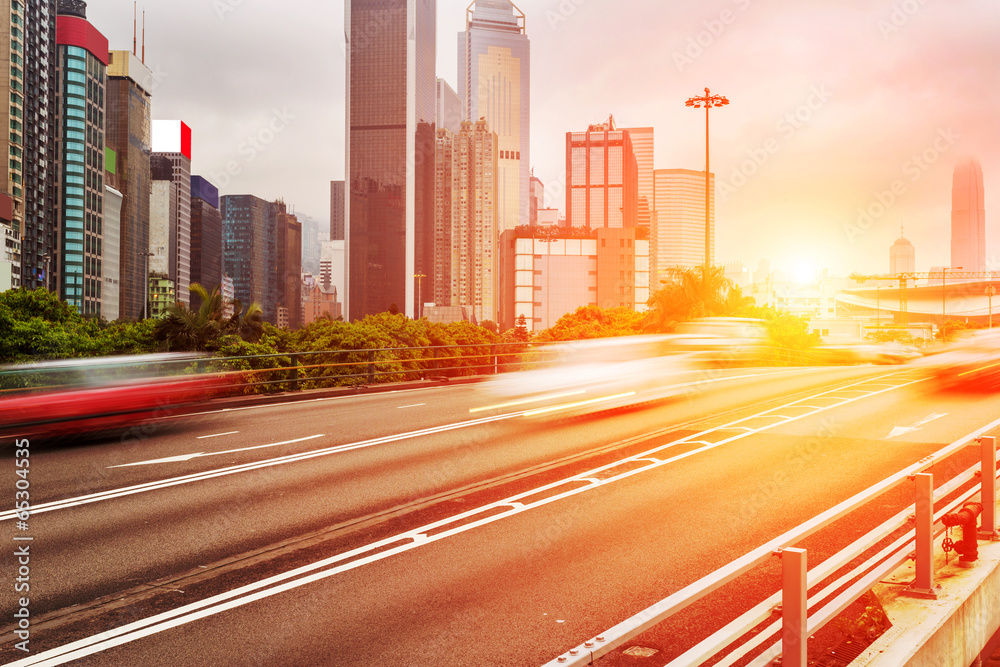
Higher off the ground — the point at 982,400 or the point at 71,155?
the point at 71,155

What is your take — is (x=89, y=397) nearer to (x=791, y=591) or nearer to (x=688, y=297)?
(x=791, y=591)

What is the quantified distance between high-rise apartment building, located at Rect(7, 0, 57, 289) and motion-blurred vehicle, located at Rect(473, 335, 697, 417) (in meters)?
125

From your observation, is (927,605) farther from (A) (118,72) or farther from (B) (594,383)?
(A) (118,72)

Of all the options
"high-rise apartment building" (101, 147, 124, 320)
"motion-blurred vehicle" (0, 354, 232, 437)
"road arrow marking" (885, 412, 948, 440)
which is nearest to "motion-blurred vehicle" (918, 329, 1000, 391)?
"road arrow marking" (885, 412, 948, 440)

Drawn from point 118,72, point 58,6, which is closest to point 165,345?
point 58,6

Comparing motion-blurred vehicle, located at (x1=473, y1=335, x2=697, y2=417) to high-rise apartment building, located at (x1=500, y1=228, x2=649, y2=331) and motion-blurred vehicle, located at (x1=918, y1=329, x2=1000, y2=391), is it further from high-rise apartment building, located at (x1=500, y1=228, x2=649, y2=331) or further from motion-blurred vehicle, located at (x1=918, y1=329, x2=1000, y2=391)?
high-rise apartment building, located at (x1=500, y1=228, x2=649, y2=331)

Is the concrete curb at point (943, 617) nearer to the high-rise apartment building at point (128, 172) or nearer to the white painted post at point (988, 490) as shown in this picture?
the white painted post at point (988, 490)

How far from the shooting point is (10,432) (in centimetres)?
1077

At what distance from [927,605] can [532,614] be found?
2.65m

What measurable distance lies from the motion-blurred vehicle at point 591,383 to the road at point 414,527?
1856 mm

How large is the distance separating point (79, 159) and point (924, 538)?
178471 mm

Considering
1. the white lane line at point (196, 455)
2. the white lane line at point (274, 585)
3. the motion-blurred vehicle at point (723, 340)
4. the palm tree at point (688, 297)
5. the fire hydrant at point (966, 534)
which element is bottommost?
the white lane line at point (274, 585)

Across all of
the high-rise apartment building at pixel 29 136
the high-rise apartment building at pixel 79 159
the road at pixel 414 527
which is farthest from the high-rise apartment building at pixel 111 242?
the road at pixel 414 527

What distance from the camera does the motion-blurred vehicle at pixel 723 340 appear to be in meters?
25.8
